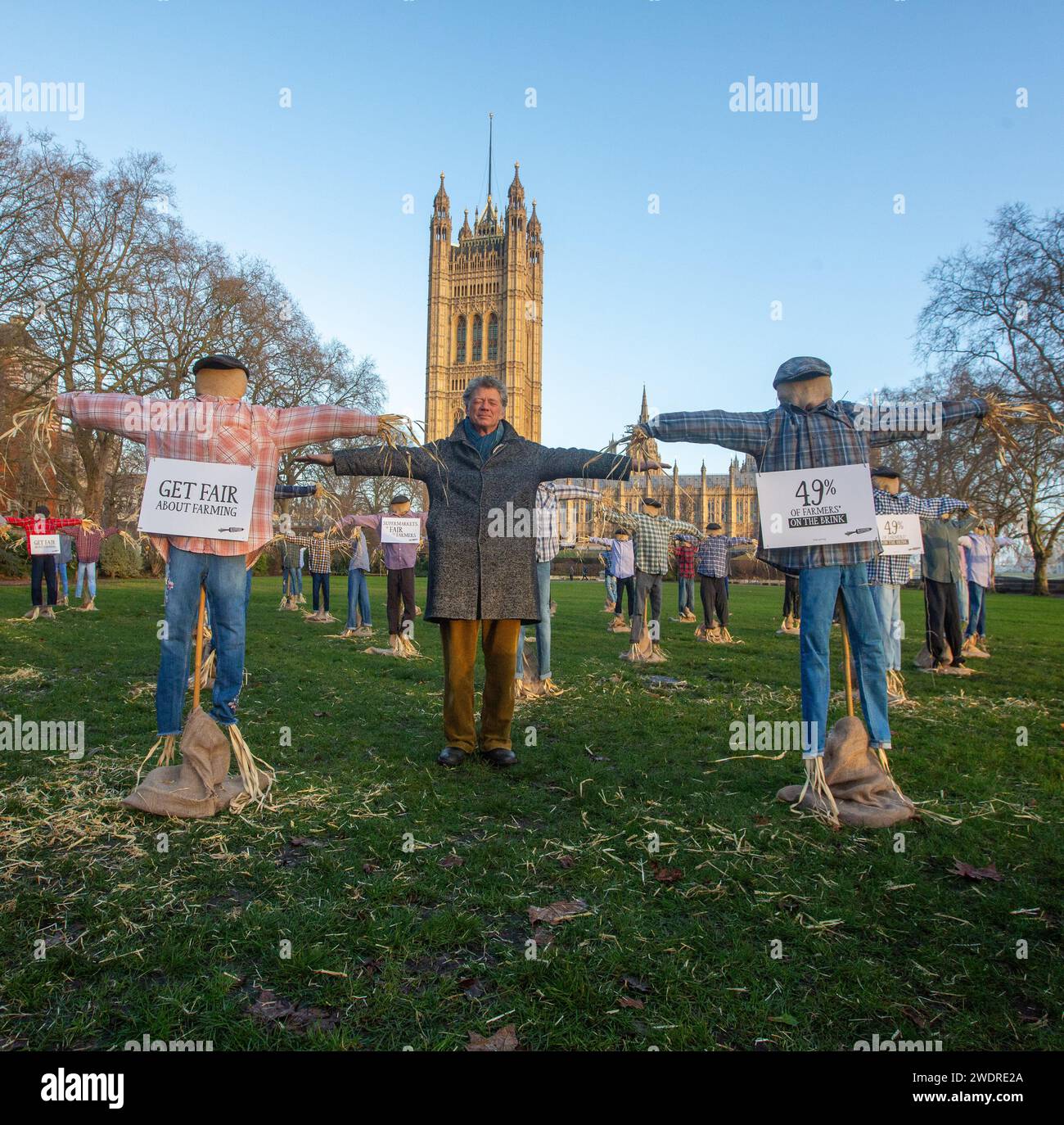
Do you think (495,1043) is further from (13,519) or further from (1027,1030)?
(13,519)

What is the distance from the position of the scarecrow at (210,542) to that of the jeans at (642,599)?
739 cm

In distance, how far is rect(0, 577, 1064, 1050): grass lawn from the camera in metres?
2.38

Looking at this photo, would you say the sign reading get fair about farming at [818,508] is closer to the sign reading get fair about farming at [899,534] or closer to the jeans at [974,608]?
the sign reading get fair about farming at [899,534]

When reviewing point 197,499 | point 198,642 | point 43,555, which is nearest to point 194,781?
point 198,642

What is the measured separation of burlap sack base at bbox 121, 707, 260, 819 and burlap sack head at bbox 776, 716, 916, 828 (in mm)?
3545

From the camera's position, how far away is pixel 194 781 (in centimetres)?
426

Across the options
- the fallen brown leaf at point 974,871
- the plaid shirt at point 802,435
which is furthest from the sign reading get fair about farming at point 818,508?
the fallen brown leaf at point 974,871

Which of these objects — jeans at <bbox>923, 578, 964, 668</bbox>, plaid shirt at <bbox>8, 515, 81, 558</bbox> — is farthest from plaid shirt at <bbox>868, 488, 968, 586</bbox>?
plaid shirt at <bbox>8, 515, 81, 558</bbox>

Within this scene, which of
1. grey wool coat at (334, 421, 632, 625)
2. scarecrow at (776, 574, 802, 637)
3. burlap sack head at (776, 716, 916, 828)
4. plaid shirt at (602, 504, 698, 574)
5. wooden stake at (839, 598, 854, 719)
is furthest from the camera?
scarecrow at (776, 574, 802, 637)

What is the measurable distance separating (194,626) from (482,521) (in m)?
2.08

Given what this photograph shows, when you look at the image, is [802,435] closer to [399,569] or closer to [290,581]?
[399,569]

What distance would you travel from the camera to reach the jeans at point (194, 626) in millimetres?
4320

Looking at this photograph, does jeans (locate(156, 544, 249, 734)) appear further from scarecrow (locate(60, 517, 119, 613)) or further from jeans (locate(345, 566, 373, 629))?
scarecrow (locate(60, 517, 119, 613))

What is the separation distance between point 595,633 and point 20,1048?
44.5 ft
